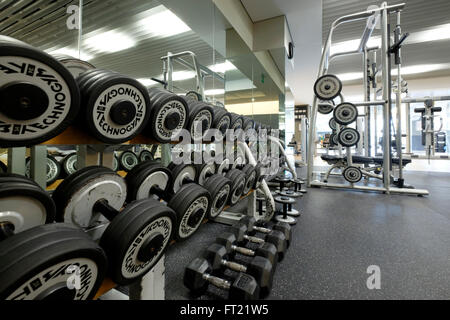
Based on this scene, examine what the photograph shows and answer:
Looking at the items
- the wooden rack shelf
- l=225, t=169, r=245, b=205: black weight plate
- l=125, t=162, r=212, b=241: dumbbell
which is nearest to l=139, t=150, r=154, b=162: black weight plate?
l=225, t=169, r=245, b=205: black weight plate

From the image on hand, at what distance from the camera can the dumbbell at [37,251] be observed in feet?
1.09

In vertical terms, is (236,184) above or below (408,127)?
below

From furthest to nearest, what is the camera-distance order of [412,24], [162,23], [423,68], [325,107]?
[423,68] → [412,24] → [325,107] → [162,23]

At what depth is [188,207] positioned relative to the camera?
0.73m

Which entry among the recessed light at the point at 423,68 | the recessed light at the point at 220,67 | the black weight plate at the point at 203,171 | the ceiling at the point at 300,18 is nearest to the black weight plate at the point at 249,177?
the black weight plate at the point at 203,171

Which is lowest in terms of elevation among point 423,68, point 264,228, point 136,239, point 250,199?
point 264,228

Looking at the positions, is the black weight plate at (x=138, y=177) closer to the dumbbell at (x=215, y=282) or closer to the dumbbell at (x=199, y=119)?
the dumbbell at (x=199, y=119)

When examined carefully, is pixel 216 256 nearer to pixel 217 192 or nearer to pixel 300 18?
pixel 217 192

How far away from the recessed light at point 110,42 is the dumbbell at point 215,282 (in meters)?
1.21

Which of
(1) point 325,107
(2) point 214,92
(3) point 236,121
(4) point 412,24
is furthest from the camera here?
(4) point 412,24

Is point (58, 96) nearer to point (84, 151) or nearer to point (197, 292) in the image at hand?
point (84, 151)

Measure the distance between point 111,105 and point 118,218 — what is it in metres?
0.31

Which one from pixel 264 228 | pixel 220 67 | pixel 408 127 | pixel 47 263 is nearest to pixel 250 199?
pixel 264 228

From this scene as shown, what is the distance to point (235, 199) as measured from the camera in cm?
118
